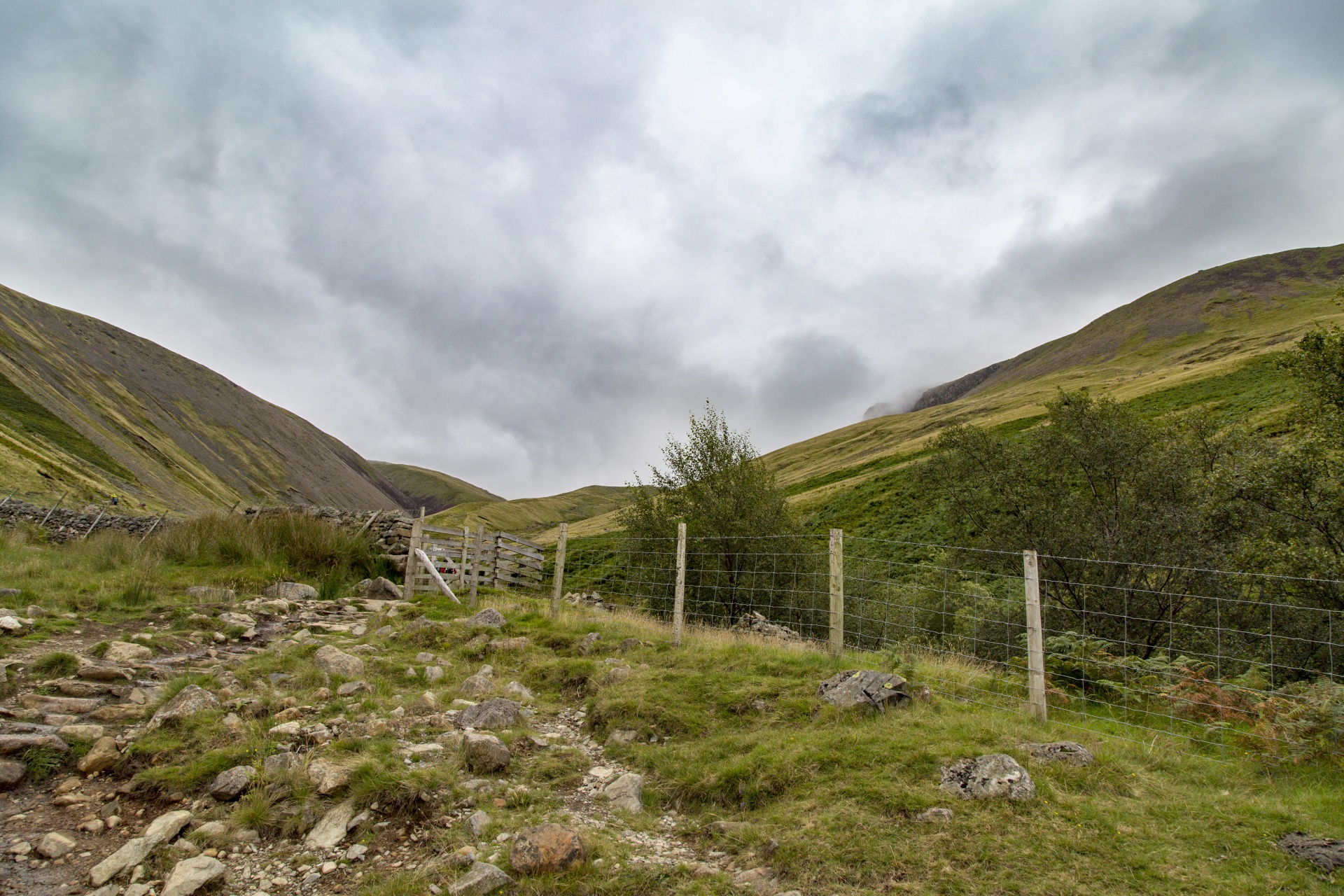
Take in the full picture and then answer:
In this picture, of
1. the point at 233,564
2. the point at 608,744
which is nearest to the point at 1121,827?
the point at 608,744

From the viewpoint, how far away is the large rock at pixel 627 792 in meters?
5.82

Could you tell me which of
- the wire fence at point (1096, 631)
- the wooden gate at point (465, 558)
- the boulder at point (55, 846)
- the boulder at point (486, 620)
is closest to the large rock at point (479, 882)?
the boulder at point (55, 846)

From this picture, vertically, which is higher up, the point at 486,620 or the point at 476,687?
the point at 486,620

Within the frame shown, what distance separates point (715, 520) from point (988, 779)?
16.8 metres

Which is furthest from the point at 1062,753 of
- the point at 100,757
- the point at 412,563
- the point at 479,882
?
the point at 412,563

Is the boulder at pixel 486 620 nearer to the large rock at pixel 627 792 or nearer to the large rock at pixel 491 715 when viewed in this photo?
the large rock at pixel 491 715

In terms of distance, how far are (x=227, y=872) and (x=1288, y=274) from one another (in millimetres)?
230520

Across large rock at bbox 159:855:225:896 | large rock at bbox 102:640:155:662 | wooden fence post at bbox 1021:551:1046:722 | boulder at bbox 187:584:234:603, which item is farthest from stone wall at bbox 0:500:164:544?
wooden fence post at bbox 1021:551:1046:722

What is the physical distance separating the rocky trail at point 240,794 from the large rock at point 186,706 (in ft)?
0.05

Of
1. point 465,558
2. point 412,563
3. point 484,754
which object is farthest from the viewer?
point 465,558

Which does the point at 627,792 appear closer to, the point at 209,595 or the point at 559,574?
the point at 559,574

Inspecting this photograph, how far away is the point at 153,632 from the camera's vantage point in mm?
9906

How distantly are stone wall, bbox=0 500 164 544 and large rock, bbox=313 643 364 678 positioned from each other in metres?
17.5

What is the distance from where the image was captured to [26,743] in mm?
5594
